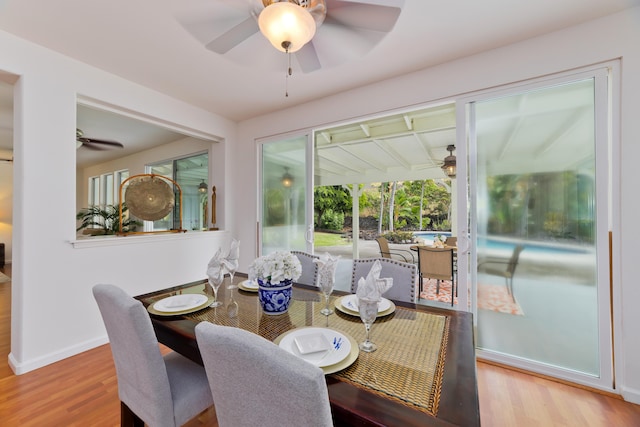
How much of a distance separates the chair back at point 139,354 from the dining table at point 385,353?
0.45 ft

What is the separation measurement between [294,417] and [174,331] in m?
0.85

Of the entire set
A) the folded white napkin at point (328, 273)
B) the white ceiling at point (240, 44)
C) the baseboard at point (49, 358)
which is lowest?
the baseboard at point (49, 358)

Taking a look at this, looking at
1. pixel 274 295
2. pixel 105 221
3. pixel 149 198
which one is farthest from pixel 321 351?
pixel 105 221

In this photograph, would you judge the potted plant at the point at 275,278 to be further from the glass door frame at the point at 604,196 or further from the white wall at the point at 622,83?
the glass door frame at the point at 604,196

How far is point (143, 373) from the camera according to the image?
1.05 meters

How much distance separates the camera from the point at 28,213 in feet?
6.60

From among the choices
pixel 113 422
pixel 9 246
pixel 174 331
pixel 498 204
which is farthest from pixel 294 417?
pixel 9 246

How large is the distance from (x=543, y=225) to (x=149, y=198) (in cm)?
400

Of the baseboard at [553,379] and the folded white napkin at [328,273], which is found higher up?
the folded white napkin at [328,273]

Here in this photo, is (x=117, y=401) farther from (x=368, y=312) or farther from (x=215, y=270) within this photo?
(x=368, y=312)

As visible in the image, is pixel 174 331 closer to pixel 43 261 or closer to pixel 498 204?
pixel 43 261

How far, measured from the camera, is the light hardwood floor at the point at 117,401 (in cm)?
156

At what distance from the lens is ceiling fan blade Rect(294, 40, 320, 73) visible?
5.27 feet

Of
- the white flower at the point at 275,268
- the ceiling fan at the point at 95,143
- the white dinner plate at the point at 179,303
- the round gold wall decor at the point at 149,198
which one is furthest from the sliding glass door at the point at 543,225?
the ceiling fan at the point at 95,143
